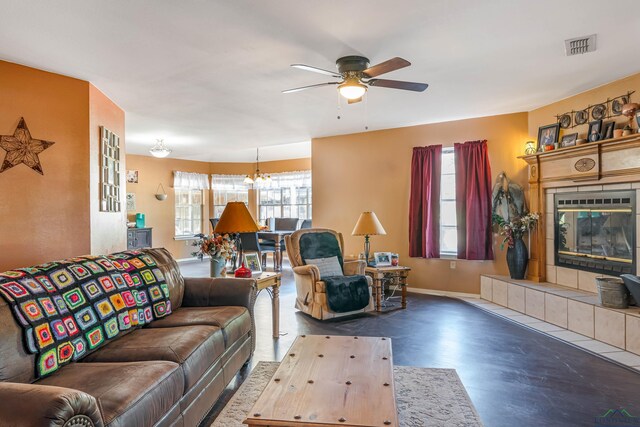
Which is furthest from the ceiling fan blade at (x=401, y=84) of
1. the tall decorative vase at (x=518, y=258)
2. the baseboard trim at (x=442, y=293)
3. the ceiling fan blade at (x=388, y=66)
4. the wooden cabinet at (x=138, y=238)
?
the wooden cabinet at (x=138, y=238)

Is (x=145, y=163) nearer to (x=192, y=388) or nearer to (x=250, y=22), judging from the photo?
(x=250, y=22)

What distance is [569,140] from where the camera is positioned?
14.5 feet

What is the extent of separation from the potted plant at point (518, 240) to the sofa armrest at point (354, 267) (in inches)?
75.8

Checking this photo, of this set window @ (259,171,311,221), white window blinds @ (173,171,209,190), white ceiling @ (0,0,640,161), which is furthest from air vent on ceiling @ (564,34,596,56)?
white window blinds @ (173,171,209,190)

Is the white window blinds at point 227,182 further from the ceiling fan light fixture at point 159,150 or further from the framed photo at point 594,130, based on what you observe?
the framed photo at point 594,130

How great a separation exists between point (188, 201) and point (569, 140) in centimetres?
815

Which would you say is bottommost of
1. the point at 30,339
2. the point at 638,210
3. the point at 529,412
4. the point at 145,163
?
the point at 529,412

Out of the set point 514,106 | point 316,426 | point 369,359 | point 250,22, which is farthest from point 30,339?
point 514,106

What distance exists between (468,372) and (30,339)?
9.14ft

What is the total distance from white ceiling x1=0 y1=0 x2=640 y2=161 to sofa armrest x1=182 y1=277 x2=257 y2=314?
1886mm

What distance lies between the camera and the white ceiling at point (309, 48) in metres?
2.50

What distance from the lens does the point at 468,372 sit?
115 inches

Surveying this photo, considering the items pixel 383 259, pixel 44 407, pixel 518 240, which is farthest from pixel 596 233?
pixel 44 407

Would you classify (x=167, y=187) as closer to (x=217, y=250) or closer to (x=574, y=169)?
(x=217, y=250)
